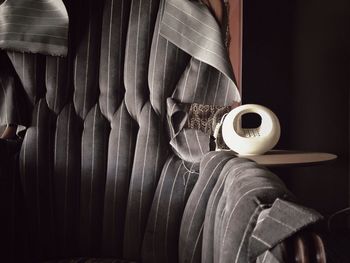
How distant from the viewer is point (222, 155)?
2.05ft

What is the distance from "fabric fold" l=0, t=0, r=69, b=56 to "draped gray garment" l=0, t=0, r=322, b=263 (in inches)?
1.0

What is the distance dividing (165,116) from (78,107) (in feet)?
0.74

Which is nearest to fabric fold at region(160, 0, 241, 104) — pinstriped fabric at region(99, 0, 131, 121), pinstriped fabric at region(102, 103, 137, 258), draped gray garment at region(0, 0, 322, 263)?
draped gray garment at region(0, 0, 322, 263)

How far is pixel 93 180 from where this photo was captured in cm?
79

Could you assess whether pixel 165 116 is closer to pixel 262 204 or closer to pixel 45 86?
pixel 45 86

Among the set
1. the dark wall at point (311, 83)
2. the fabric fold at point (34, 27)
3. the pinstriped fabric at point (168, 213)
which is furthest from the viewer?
the dark wall at point (311, 83)

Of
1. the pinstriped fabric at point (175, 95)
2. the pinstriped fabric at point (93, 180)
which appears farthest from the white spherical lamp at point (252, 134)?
the pinstriped fabric at point (93, 180)

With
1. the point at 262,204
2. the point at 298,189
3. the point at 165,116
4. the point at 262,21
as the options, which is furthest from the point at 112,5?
the point at 298,189

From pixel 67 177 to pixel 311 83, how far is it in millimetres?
1648

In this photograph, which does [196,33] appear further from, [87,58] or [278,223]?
[278,223]

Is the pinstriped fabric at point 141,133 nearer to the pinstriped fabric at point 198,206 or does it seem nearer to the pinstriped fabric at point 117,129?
the pinstriped fabric at point 117,129

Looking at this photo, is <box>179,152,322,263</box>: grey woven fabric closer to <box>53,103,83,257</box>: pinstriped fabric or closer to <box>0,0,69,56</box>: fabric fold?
<box>53,103,83,257</box>: pinstriped fabric

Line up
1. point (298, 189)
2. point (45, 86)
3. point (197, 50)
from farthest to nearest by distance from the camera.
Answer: point (298, 189)
point (45, 86)
point (197, 50)

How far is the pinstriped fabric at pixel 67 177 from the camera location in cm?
77
